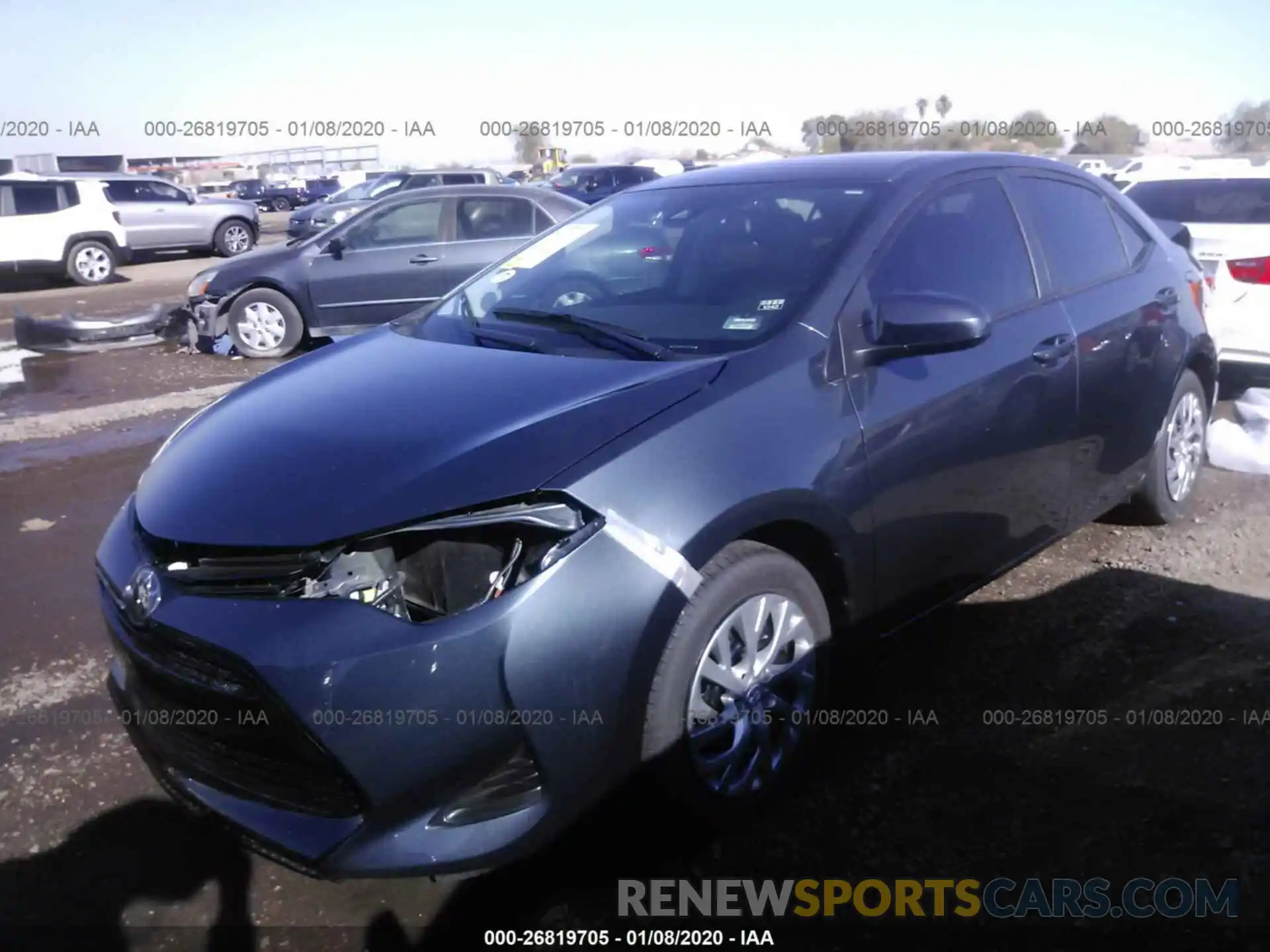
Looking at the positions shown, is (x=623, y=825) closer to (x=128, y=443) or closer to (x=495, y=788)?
(x=495, y=788)

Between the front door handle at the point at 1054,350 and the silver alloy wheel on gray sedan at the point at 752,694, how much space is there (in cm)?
140

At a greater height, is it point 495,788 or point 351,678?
point 351,678

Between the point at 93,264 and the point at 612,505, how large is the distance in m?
17.7

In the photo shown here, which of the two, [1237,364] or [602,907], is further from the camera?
[1237,364]

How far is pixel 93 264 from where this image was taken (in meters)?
17.2

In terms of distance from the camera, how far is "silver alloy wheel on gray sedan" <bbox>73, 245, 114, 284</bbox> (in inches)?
674

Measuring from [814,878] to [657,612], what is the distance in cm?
86

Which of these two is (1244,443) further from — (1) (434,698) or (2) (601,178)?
(2) (601,178)

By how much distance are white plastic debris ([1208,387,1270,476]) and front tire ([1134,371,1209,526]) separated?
0.86 meters

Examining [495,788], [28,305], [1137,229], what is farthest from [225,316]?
[495,788]

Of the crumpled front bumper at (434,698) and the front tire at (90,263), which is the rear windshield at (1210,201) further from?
the front tire at (90,263)

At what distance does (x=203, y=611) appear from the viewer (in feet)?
7.62

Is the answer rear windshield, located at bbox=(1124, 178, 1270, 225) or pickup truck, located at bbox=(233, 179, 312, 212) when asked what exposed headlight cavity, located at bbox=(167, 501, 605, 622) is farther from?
pickup truck, located at bbox=(233, 179, 312, 212)

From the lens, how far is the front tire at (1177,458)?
4641 millimetres
